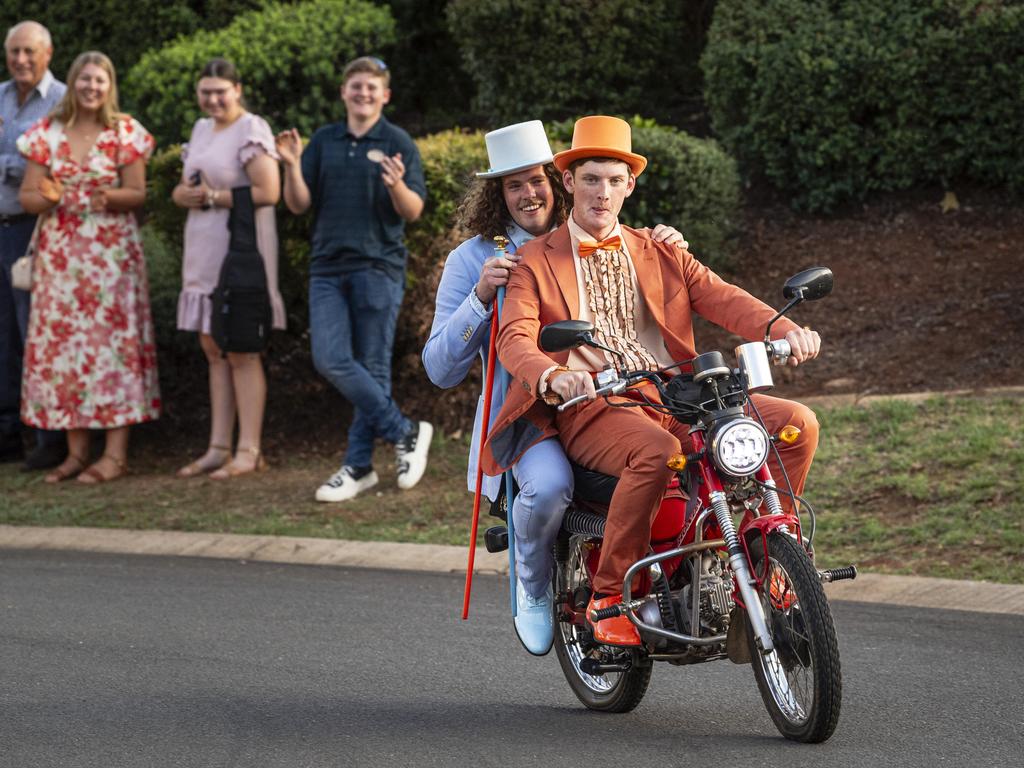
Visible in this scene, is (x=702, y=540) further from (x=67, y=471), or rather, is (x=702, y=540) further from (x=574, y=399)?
(x=67, y=471)

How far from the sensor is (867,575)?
745cm

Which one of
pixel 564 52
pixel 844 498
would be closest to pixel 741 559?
pixel 844 498

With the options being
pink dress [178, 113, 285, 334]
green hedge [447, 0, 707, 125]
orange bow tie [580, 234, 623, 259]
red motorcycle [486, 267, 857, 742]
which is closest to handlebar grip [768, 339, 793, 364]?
red motorcycle [486, 267, 857, 742]

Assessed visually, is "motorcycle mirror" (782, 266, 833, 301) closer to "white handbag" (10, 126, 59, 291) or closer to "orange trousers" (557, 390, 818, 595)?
"orange trousers" (557, 390, 818, 595)

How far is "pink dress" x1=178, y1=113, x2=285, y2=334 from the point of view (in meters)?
9.76

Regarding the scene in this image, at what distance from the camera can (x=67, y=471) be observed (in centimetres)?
1048

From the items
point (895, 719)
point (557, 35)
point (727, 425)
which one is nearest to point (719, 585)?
point (727, 425)

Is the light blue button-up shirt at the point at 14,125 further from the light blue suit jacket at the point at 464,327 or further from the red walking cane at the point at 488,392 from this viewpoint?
the red walking cane at the point at 488,392

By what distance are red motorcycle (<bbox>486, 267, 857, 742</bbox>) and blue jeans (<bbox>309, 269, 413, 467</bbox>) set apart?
425 cm

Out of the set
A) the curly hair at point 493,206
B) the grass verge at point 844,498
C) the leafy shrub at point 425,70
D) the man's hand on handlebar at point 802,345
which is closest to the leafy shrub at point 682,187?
the grass verge at point 844,498

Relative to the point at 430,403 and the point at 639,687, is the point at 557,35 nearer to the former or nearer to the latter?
the point at 430,403

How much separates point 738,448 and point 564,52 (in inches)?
382

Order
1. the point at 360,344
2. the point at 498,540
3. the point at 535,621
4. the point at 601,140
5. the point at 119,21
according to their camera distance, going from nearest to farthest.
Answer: the point at 601,140
the point at 535,621
the point at 498,540
the point at 360,344
the point at 119,21

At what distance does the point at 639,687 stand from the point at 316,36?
10085 millimetres
